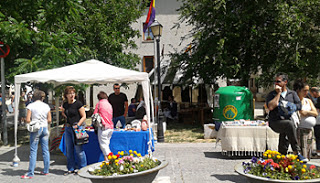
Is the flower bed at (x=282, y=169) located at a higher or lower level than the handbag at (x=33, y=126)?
lower

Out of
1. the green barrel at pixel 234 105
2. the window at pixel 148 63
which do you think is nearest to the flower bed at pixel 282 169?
the green barrel at pixel 234 105

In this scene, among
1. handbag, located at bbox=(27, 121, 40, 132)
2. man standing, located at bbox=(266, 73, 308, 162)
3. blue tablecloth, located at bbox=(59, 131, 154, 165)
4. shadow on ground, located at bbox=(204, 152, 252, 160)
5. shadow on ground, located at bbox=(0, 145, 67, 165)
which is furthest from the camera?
shadow on ground, located at bbox=(0, 145, 67, 165)

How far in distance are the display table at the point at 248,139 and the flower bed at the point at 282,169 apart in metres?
3.54

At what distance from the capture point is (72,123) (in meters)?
7.13

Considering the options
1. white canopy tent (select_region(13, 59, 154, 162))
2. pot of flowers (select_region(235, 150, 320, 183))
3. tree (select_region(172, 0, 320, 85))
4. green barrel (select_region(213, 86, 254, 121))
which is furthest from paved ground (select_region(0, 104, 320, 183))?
tree (select_region(172, 0, 320, 85))

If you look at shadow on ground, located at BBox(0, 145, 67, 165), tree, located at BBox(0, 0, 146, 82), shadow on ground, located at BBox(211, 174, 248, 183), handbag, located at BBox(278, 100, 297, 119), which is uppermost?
tree, located at BBox(0, 0, 146, 82)

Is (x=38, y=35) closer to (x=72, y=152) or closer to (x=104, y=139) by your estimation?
(x=72, y=152)

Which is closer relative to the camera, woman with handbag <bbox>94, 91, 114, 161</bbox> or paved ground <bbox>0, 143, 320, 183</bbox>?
paved ground <bbox>0, 143, 320, 183</bbox>

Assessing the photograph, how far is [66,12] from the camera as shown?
1055 cm

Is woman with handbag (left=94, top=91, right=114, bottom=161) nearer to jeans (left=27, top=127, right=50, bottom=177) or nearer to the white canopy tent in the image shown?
the white canopy tent

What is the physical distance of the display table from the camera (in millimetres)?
8219

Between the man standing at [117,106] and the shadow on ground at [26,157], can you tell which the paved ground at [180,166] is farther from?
the man standing at [117,106]

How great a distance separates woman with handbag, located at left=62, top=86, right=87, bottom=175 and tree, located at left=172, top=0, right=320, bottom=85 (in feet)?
24.2

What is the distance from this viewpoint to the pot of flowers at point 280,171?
4227 mm
